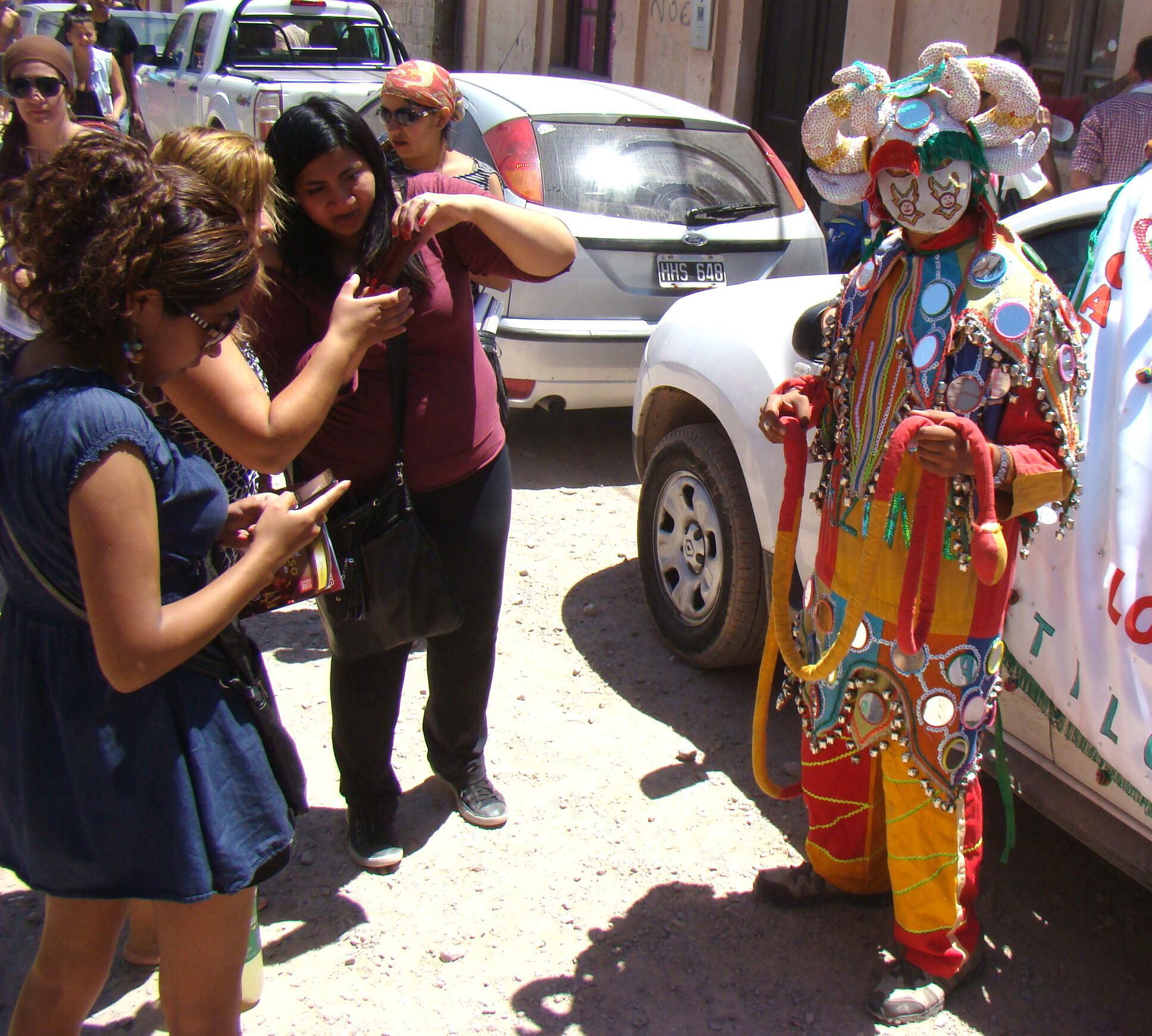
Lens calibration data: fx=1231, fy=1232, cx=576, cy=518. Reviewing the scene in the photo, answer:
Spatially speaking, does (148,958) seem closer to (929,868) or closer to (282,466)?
(282,466)

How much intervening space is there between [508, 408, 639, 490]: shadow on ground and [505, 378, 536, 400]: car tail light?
40cm

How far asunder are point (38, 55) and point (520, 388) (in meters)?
2.35

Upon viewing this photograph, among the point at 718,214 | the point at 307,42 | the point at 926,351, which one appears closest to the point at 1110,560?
the point at 926,351

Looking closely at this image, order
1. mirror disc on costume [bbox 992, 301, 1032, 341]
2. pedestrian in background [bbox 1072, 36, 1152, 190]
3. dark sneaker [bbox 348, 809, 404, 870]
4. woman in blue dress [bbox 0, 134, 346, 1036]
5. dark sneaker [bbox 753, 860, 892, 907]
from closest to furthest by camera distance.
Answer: woman in blue dress [bbox 0, 134, 346, 1036], mirror disc on costume [bbox 992, 301, 1032, 341], dark sneaker [bbox 753, 860, 892, 907], dark sneaker [bbox 348, 809, 404, 870], pedestrian in background [bbox 1072, 36, 1152, 190]

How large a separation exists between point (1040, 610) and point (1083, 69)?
675 centimetres

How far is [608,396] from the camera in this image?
19.2 ft

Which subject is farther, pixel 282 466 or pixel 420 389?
pixel 420 389

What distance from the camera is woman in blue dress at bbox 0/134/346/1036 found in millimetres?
1625

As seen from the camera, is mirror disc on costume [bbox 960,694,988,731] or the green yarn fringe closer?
the green yarn fringe

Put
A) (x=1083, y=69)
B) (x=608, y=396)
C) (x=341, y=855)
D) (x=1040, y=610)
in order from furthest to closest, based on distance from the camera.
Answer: (x=1083, y=69) → (x=608, y=396) → (x=341, y=855) → (x=1040, y=610)

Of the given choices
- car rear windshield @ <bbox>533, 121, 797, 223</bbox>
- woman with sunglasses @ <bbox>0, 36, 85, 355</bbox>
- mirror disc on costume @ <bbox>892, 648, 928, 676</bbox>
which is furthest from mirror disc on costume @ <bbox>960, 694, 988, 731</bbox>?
car rear windshield @ <bbox>533, 121, 797, 223</bbox>

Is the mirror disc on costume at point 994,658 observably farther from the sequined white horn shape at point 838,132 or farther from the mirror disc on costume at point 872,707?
the sequined white horn shape at point 838,132

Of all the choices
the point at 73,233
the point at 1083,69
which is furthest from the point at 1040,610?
the point at 1083,69

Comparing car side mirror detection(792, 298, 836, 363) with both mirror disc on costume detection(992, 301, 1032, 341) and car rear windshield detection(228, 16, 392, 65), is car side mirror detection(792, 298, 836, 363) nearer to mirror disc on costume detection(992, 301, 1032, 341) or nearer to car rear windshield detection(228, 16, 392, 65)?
mirror disc on costume detection(992, 301, 1032, 341)
